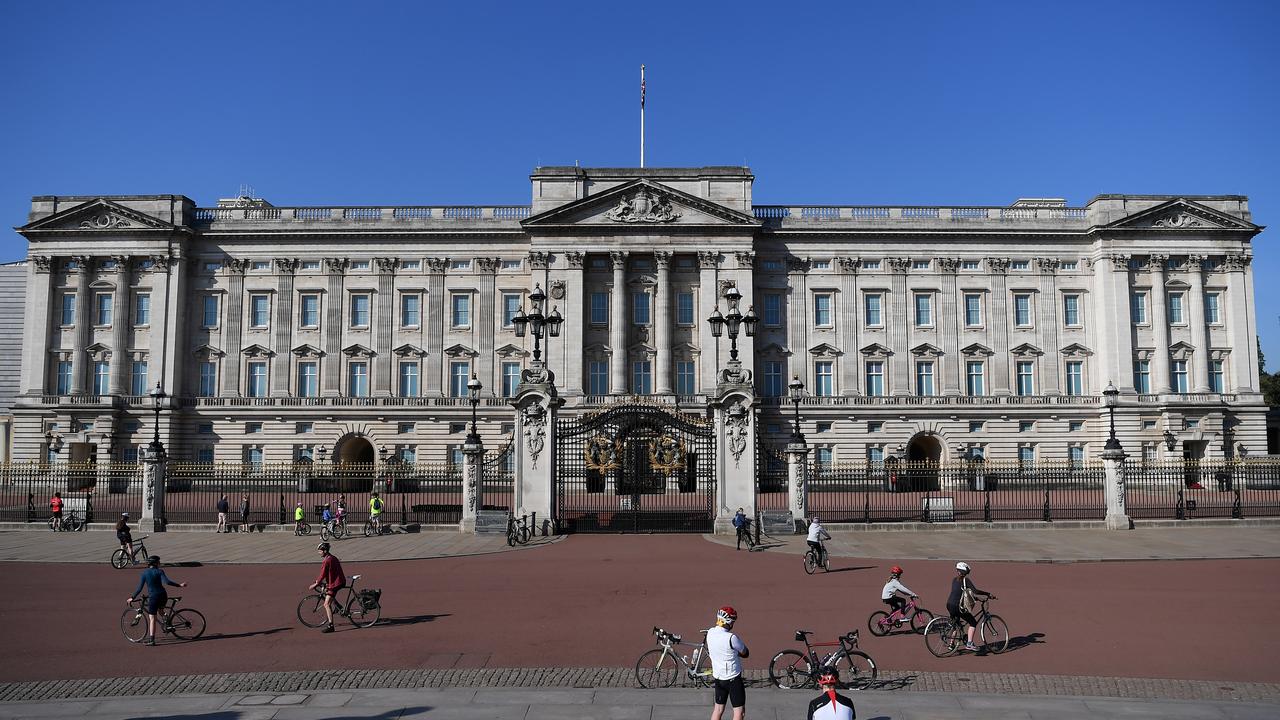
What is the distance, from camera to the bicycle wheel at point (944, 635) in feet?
43.4

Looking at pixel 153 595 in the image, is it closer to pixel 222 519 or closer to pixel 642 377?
pixel 222 519

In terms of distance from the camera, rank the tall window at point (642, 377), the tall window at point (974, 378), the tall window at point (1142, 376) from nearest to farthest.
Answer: the tall window at point (642, 377) < the tall window at point (1142, 376) < the tall window at point (974, 378)

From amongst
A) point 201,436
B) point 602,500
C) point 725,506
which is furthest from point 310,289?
point 725,506

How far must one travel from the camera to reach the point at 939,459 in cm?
5412

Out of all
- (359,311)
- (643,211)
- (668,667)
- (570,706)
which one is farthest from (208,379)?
(570,706)

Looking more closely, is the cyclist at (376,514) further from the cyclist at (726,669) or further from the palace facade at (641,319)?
the palace facade at (641,319)

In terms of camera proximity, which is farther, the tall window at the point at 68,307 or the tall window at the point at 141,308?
the tall window at the point at 141,308

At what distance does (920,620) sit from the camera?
14.8 metres

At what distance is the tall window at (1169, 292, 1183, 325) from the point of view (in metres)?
54.2

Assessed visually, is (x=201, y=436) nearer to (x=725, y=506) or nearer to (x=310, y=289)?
(x=310, y=289)

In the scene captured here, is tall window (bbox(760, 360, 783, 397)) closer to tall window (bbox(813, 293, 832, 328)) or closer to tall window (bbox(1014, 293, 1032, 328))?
tall window (bbox(813, 293, 832, 328))

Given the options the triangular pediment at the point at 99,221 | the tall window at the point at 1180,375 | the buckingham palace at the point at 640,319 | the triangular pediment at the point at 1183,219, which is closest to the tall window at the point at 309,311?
the buckingham palace at the point at 640,319

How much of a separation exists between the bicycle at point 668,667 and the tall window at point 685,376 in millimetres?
41304

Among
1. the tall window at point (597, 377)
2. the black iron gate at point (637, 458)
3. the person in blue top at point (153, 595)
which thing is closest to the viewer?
the person in blue top at point (153, 595)
